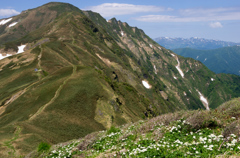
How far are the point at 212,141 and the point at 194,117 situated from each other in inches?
117

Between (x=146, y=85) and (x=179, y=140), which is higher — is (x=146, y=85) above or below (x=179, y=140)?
below

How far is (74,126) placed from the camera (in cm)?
4209

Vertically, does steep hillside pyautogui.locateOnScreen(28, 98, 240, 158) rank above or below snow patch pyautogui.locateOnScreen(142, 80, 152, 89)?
above

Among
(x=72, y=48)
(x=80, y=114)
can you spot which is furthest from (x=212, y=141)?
(x=72, y=48)

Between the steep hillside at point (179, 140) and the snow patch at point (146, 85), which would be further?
the snow patch at point (146, 85)

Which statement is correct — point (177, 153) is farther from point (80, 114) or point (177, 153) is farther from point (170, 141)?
point (80, 114)

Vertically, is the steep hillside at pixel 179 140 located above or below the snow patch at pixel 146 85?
above

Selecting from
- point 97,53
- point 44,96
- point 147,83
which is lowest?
point 147,83

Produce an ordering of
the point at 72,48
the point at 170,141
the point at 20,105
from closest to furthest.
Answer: the point at 170,141 < the point at 20,105 < the point at 72,48

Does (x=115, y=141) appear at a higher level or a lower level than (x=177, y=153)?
lower

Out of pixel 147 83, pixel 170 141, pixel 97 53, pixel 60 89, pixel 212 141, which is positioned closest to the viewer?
pixel 212 141

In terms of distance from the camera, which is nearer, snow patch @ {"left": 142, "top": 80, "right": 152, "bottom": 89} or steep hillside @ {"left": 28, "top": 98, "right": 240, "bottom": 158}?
steep hillside @ {"left": 28, "top": 98, "right": 240, "bottom": 158}

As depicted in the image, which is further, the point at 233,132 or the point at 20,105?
the point at 20,105

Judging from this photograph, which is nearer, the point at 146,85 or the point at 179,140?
the point at 179,140
